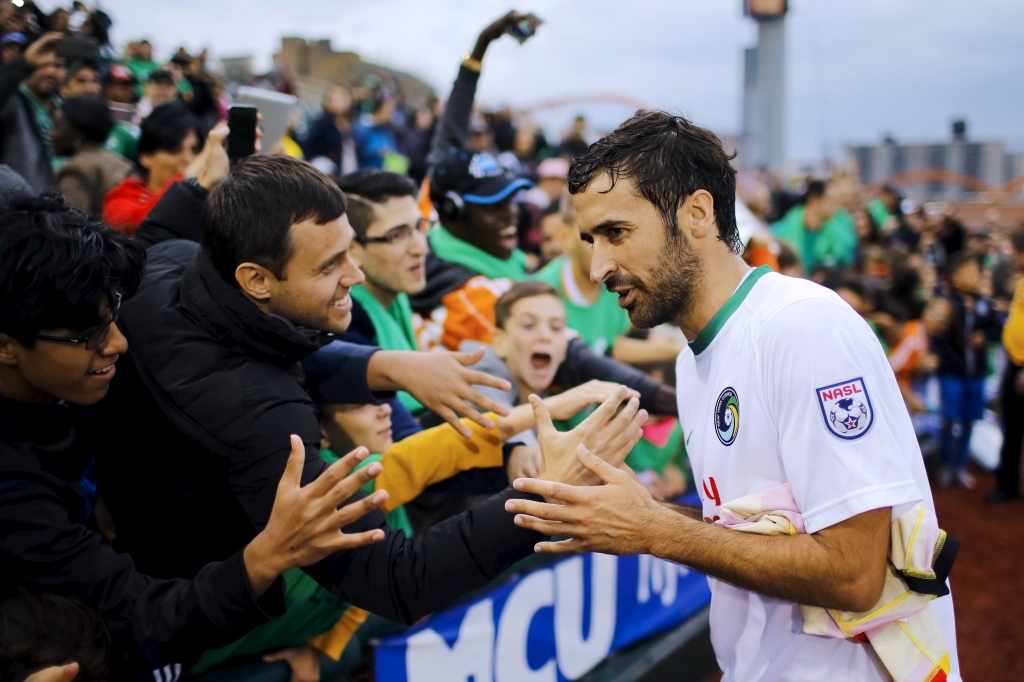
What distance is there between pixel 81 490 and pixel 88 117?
3.27 meters

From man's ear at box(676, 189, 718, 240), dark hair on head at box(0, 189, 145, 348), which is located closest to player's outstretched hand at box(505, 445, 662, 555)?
man's ear at box(676, 189, 718, 240)

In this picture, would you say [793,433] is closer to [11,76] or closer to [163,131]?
[163,131]

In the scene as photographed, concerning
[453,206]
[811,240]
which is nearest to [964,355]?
[811,240]

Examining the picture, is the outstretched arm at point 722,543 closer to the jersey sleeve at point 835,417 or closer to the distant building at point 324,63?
the jersey sleeve at point 835,417

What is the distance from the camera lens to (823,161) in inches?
731

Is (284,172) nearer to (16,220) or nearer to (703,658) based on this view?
(16,220)

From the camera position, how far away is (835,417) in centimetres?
152

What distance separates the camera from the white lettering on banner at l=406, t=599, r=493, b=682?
2.57 metres

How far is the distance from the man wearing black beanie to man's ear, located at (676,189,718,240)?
3.45 m

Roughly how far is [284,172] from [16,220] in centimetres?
58

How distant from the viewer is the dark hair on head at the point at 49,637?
5.03 feet

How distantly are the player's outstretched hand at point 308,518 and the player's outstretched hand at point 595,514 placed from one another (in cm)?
32

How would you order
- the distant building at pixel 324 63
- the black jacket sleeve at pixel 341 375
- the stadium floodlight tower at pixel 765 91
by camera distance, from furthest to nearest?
the distant building at pixel 324 63
the stadium floodlight tower at pixel 765 91
the black jacket sleeve at pixel 341 375

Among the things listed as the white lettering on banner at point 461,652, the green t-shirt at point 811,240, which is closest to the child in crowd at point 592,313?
the white lettering on banner at point 461,652
